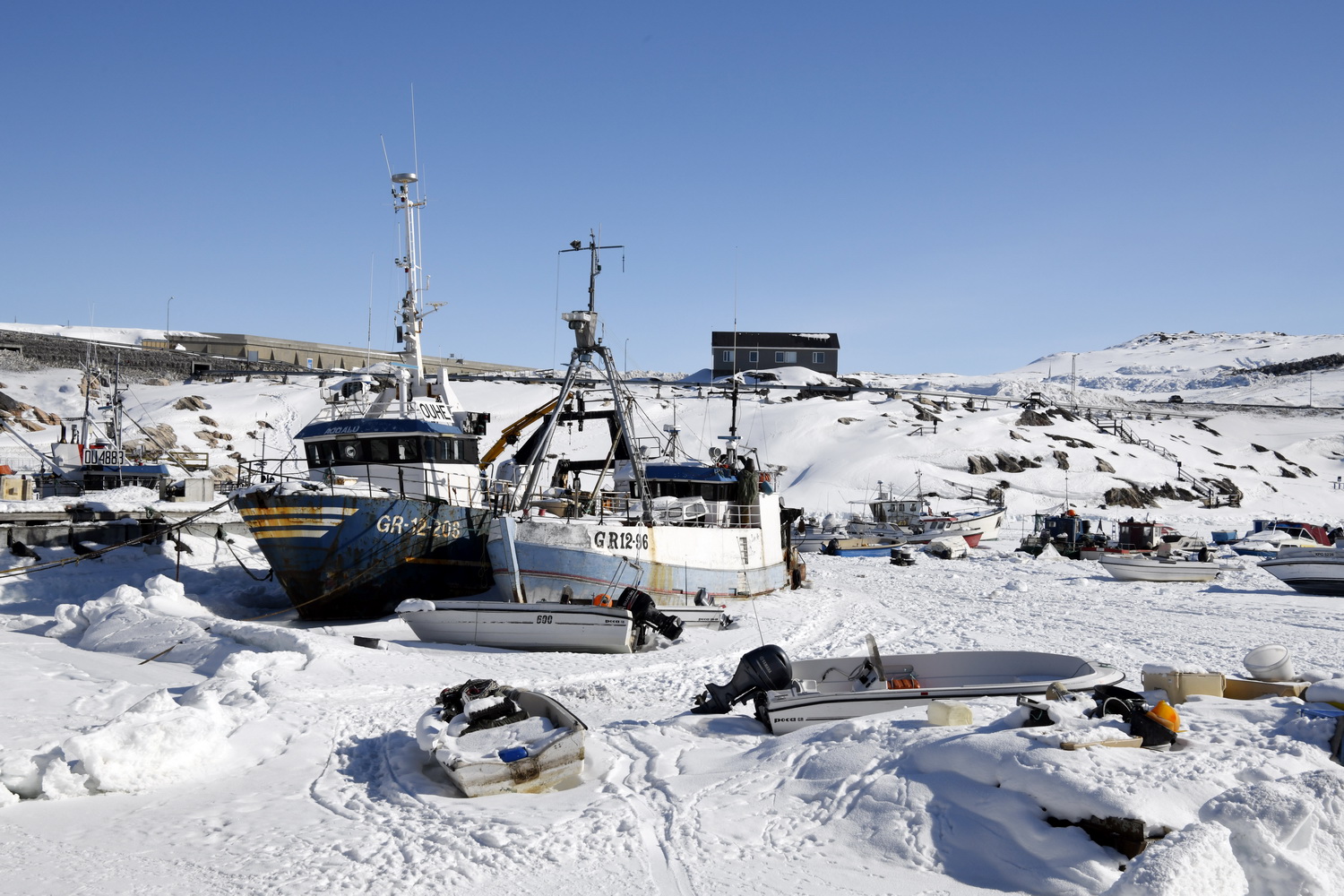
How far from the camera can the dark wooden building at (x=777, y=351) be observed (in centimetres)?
8394

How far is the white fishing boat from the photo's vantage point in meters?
19.6

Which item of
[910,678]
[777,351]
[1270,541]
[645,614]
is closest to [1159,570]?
[1270,541]

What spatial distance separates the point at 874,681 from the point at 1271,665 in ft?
13.7

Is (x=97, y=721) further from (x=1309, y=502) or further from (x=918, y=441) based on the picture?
(x=1309, y=502)

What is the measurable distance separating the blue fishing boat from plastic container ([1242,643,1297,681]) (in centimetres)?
1575

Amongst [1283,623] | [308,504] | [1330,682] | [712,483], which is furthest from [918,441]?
[1330,682]

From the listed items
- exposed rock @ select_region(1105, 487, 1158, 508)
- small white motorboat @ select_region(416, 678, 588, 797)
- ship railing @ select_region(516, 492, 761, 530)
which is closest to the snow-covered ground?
small white motorboat @ select_region(416, 678, 588, 797)

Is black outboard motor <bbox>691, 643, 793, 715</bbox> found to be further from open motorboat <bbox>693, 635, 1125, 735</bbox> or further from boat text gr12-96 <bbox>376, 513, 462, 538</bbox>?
→ boat text gr12-96 <bbox>376, 513, 462, 538</bbox>

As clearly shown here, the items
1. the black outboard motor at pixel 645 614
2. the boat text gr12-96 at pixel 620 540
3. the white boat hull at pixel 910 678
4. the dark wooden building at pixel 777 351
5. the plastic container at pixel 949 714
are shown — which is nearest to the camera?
the plastic container at pixel 949 714

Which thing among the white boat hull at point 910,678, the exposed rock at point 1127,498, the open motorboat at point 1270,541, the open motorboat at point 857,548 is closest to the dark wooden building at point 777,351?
the exposed rock at point 1127,498

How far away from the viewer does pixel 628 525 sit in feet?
70.3

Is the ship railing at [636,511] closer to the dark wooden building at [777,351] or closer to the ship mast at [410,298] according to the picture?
the ship mast at [410,298]

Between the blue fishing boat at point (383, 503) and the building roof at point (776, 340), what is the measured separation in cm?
6053

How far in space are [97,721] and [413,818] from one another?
5.01 meters
